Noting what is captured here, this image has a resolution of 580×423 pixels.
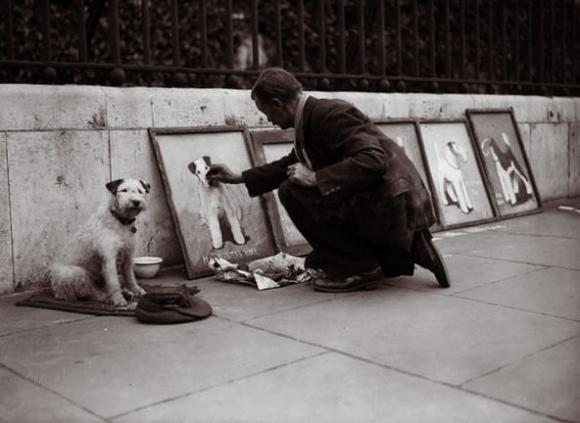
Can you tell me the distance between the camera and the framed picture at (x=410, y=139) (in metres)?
7.18

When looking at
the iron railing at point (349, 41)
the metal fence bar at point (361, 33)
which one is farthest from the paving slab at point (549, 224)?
the metal fence bar at point (361, 33)

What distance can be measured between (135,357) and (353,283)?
1.72m

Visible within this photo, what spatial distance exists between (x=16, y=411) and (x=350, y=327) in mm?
1740

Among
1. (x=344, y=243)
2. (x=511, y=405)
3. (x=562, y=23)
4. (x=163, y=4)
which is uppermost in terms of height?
(x=163, y=4)

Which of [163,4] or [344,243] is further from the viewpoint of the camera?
[163,4]

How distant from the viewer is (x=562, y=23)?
31.0 feet

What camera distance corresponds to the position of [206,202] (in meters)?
5.55

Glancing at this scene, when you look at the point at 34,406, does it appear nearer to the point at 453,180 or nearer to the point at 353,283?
the point at 353,283

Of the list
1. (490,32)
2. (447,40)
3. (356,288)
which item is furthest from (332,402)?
(490,32)

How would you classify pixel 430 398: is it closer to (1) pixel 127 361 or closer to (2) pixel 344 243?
(1) pixel 127 361

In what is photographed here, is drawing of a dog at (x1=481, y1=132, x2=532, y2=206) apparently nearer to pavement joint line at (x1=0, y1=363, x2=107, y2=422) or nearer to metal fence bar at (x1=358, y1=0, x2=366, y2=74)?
metal fence bar at (x1=358, y1=0, x2=366, y2=74)

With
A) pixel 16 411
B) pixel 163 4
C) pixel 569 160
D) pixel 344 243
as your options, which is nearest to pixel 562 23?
pixel 569 160

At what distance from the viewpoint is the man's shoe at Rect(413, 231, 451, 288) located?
4.71 m

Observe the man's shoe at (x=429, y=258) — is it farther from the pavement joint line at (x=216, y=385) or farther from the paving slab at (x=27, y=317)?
the paving slab at (x=27, y=317)
